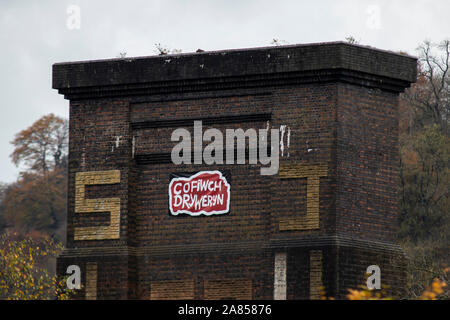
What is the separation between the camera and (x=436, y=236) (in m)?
57.9

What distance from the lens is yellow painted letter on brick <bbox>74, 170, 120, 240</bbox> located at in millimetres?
29062

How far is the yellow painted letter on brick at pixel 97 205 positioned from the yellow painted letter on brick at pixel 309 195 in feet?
13.8

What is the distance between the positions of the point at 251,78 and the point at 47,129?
67.7 meters

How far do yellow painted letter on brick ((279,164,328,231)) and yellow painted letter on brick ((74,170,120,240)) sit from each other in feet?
13.8

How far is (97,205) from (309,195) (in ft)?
17.8

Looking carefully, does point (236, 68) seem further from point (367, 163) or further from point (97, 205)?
point (97, 205)

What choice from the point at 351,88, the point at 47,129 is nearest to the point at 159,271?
the point at 351,88

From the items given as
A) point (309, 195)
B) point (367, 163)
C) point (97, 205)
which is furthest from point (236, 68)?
point (97, 205)

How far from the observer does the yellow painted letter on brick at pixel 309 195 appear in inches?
1081

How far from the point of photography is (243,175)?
93.8 ft

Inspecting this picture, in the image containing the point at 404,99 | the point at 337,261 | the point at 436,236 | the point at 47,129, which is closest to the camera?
the point at 337,261

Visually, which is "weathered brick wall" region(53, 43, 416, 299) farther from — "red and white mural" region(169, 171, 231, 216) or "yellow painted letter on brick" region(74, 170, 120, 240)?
"red and white mural" region(169, 171, 231, 216)

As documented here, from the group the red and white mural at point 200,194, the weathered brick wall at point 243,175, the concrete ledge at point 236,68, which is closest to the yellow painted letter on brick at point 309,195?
the weathered brick wall at point 243,175

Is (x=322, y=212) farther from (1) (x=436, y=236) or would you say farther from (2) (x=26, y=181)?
(2) (x=26, y=181)
